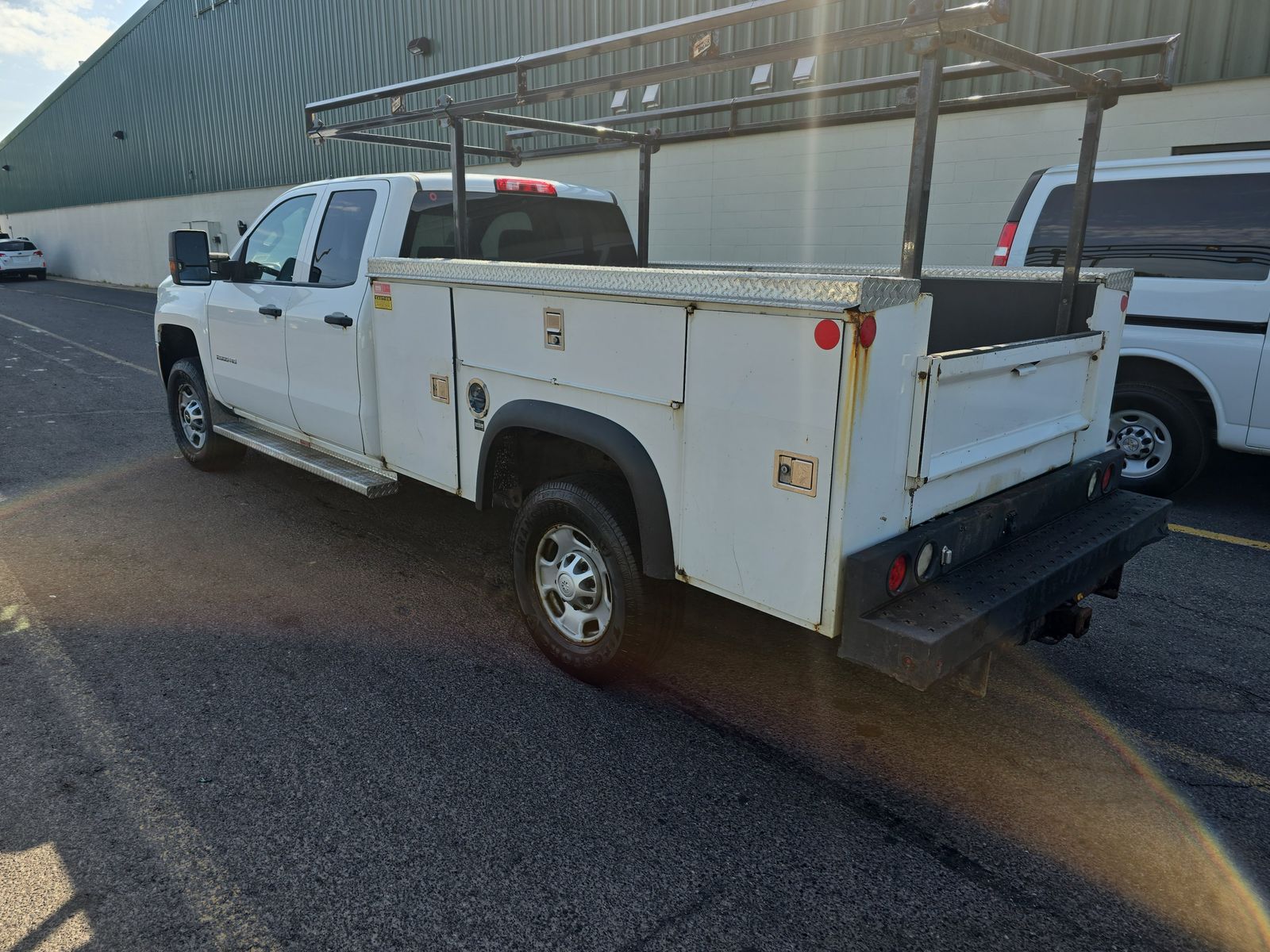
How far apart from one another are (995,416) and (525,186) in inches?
121

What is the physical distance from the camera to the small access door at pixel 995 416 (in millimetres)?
2797

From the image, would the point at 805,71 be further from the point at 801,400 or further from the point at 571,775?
the point at 571,775

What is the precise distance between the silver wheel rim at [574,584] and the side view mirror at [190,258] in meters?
3.44

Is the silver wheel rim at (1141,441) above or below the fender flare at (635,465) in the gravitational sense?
below

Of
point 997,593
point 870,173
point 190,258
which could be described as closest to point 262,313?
point 190,258

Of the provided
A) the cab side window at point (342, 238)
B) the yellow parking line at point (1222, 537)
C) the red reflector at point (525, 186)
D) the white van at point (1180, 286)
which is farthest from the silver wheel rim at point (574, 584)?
the white van at point (1180, 286)

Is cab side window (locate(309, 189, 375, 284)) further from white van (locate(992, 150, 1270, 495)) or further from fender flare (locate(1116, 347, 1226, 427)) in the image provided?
fender flare (locate(1116, 347, 1226, 427))

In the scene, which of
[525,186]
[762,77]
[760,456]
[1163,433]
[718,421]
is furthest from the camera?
[1163,433]

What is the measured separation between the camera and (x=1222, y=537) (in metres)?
5.63

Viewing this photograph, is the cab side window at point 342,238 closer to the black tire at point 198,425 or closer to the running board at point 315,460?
the running board at point 315,460

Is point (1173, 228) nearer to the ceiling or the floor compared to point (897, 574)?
A: nearer to the ceiling

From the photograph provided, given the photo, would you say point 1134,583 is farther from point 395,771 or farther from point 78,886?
point 78,886

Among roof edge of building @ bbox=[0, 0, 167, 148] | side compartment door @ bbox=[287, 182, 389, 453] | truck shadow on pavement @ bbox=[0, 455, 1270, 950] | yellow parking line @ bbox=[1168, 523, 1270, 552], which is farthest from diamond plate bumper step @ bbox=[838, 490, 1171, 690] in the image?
roof edge of building @ bbox=[0, 0, 167, 148]

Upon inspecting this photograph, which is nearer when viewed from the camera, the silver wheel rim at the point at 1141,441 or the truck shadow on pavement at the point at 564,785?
the truck shadow on pavement at the point at 564,785
